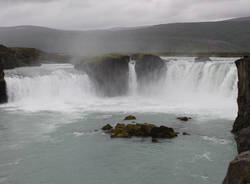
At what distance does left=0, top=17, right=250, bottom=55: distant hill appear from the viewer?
125 metres

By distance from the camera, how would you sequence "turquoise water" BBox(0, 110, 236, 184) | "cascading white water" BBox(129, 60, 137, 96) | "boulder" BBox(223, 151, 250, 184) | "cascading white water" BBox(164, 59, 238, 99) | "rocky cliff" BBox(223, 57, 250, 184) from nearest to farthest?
"boulder" BBox(223, 151, 250, 184) < "turquoise water" BBox(0, 110, 236, 184) < "rocky cliff" BBox(223, 57, 250, 184) < "cascading white water" BBox(164, 59, 238, 99) < "cascading white water" BBox(129, 60, 137, 96)

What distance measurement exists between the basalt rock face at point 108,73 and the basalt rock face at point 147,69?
218 cm

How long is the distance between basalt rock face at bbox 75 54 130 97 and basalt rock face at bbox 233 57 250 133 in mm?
25268

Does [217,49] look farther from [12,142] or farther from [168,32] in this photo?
[12,142]

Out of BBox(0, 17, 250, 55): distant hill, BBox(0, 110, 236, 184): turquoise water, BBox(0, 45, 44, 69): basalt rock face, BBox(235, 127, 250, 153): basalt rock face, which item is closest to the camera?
BBox(0, 110, 236, 184): turquoise water

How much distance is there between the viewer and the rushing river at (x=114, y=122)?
703 inches

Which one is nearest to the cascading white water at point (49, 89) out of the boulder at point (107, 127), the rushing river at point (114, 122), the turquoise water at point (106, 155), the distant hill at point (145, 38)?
the rushing river at point (114, 122)

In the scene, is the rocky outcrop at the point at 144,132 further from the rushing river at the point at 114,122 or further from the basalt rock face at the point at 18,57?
the basalt rock face at the point at 18,57

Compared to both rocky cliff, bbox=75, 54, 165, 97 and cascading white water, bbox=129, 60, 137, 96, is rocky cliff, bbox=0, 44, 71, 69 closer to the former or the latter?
rocky cliff, bbox=75, 54, 165, 97

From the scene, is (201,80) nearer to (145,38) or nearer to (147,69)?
(147,69)

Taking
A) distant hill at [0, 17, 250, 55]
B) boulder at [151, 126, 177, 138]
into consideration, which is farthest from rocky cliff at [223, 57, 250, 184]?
distant hill at [0, 17, 250, 55]

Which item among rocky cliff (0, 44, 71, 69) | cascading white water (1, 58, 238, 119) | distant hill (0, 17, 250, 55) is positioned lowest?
cascading white water (1, 58, 238, 119)

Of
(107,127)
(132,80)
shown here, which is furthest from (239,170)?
(132,80)

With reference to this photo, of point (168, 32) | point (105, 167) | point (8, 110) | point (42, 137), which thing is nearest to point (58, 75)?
point (8, 110)
